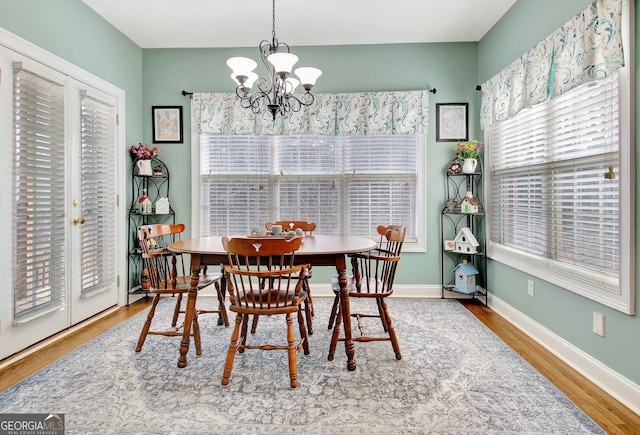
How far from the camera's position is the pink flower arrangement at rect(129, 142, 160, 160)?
12.1 ft

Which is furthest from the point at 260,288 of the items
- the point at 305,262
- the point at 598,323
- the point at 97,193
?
the point at 97,193

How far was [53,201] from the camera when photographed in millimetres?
2752

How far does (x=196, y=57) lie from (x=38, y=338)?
10.3 feet

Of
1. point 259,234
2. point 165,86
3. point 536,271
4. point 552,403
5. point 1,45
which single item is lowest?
point 552,403

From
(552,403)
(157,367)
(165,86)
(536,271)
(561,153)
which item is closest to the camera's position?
(552,403)

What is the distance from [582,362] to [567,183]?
45.8 inches

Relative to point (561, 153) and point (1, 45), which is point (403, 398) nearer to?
point (561, 153)

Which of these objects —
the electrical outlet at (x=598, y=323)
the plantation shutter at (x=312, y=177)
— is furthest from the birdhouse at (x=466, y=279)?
the electrical outlet at (x=598, y=323)

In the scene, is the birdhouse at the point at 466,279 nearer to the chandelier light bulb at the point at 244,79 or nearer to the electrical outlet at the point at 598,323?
the electrical outlet at the point at 598,323

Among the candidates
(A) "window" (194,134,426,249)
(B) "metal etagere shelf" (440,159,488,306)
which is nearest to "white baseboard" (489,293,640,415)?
(B) "metal etagere shelf" (440,159,488,306)

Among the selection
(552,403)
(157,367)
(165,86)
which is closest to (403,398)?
(552,403)

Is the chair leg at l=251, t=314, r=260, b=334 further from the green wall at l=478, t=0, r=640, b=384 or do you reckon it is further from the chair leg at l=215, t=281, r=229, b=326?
the green wall at l=478, t=0, r=640, b=384

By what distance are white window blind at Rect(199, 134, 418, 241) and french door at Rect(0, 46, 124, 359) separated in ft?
3.31

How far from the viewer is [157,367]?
2232mm
